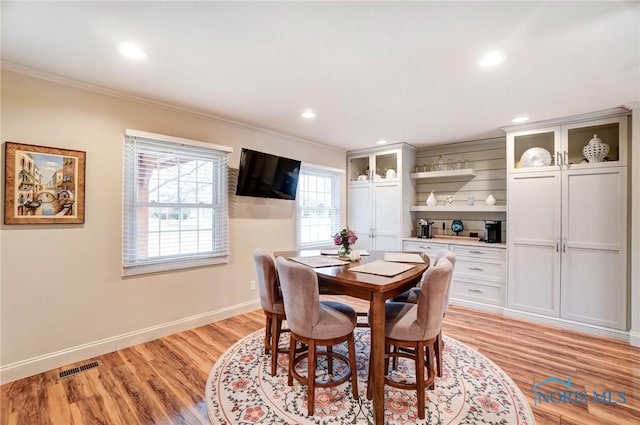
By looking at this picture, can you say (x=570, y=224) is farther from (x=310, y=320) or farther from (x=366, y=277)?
(x=310, y=320)

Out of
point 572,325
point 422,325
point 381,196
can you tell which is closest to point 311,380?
point 422,325

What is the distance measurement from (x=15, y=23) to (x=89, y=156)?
107 centimetres

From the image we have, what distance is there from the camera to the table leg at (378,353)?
68.2 inches

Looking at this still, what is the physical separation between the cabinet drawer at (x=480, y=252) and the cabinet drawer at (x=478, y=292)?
380 millimetres

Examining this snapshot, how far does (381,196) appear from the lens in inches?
192

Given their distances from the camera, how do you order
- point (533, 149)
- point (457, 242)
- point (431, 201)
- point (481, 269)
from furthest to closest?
point (431, 201)
point (457, 242)
point (481, 269)
point (533, 149)

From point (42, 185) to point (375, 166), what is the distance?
13.7 feet

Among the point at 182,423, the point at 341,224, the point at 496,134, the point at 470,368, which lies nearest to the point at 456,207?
the point at 496,134

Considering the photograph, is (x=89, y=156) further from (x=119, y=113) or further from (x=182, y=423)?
(x=182, y=423)

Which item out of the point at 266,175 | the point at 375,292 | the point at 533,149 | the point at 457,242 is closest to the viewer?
the point at 375,292

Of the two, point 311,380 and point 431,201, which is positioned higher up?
point 431,201

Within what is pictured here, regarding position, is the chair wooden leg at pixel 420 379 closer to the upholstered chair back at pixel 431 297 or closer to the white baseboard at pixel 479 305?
the upholstered chair back at pixel 431 297

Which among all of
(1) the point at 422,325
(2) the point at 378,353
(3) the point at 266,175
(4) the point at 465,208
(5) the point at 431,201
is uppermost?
(3) the point at 266,175

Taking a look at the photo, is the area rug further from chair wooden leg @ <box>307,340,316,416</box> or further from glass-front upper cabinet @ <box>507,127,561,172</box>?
glass-front upper cabinet @ <box>507,127,561,172</box>
